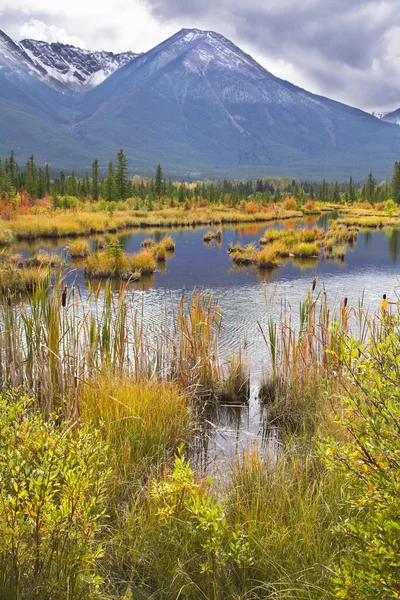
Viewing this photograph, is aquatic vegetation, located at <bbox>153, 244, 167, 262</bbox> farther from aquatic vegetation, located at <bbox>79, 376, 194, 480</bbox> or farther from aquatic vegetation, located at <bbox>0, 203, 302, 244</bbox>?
aquatic vegetation, located at <bbox>79, 376, 194, 480</bbox>

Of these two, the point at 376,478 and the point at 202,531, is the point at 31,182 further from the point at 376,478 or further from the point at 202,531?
the point at 376,478

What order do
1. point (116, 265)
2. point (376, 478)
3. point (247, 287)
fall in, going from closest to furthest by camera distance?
point (376, 478) < point (247, 287) < point (116, 265)

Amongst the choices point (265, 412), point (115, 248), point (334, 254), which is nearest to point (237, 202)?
point (334, 254)

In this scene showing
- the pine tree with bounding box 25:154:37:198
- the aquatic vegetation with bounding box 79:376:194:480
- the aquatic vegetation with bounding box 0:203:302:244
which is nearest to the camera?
the aquatic vegetation with bounding box 79:376:194:480

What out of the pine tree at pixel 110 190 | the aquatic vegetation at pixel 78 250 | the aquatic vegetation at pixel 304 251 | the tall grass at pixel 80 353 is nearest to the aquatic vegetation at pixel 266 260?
the aquatic vegetation at pixel 304 251

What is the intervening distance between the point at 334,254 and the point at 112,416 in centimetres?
2389

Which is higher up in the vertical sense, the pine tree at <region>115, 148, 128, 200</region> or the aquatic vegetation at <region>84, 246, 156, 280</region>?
the pine tree at <region>115, 148, 128, 200</region>

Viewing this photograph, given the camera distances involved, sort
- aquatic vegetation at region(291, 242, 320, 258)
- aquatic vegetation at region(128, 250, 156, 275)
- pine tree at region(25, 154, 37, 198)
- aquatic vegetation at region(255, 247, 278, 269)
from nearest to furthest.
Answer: aquatic vegetation at region(128, 250, 156, 275)
aquatic vegetation at region(255, 247, 278, 269)
aquatic vegetation at region(291, 242, 320, 258)
pine tree at region(25, 154, 37, 198)

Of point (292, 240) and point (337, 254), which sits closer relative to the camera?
point (337, 254)

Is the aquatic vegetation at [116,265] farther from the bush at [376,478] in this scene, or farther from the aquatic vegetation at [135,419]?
the bush at [376,478]

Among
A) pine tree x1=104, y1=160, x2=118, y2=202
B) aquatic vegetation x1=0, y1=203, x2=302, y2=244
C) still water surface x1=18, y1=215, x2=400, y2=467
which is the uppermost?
pine tree x1=104, y1=160, x2=118, y2=202

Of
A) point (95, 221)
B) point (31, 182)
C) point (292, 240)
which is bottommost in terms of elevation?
point (292, 240)

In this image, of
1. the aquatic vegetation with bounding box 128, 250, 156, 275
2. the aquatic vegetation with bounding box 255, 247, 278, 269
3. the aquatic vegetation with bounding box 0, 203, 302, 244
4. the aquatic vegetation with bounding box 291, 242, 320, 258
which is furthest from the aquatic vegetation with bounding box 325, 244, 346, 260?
the aquatic vegetation with bounding box 0, 203, 302, 244

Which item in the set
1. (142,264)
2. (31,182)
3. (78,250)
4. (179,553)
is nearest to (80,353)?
(179,553)
